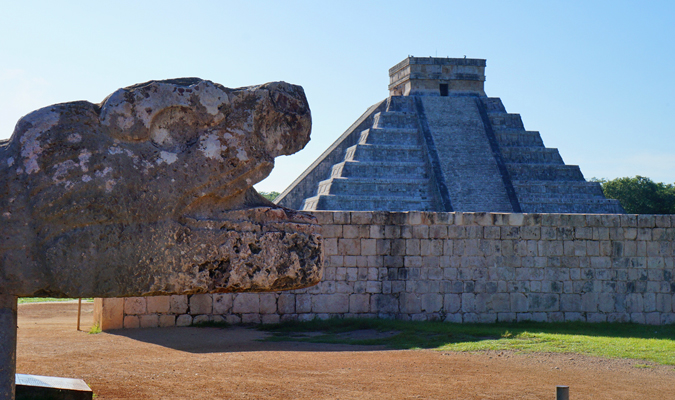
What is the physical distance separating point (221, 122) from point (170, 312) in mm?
9886

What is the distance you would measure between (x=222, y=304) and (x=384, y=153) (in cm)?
1565

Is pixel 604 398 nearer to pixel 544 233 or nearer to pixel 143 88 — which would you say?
pixel 143 88

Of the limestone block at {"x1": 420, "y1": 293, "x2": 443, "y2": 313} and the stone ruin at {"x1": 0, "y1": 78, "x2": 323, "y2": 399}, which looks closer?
the stone ruin at {"x1": 0, "y1": 78, "x2": 323, "y2": 399}

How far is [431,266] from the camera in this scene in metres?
12.1

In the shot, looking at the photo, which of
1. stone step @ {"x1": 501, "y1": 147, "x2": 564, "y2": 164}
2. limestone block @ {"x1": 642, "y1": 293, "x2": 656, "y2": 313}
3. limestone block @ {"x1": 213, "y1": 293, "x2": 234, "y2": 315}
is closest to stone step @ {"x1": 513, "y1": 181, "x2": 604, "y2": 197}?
stone step @ {"x1": 501, "y1": 147, "x2": 564, "y2": 164}

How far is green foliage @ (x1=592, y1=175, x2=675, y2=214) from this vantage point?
139 feet

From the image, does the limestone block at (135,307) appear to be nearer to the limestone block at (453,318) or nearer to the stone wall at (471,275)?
the stone wall at (471,275)

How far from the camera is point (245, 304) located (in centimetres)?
1170

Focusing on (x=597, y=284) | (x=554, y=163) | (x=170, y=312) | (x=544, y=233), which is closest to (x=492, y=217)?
(x=544, y=233)

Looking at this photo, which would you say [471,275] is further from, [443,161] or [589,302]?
[443,161]

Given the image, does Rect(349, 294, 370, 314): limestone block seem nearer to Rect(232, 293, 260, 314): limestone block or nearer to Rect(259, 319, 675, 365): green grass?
Rect(259, 319, 675, 365): green grass

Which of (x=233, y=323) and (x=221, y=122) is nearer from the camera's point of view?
(x=221, y=122)

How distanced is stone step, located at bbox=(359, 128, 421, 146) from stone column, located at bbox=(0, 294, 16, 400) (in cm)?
2477

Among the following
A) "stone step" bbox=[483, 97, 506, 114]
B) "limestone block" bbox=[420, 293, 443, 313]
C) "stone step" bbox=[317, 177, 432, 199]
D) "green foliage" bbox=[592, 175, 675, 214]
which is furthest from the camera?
"green foliage" bbox=[592, 175, 675, 214]
